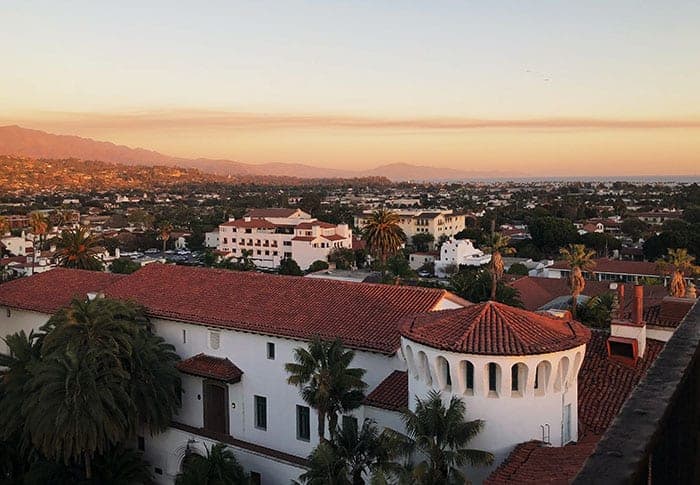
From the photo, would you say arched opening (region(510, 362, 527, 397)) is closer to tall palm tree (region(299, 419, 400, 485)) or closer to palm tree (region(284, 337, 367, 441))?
tall palm tree (region(299, 419, 400, 485))

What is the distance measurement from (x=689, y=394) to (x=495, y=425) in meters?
15.4

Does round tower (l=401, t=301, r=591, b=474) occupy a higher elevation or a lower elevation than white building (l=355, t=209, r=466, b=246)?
higher

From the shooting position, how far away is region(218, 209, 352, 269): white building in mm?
93000

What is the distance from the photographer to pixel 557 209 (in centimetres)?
15938

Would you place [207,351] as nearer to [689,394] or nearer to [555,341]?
[555,341]

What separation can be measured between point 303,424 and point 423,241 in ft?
302

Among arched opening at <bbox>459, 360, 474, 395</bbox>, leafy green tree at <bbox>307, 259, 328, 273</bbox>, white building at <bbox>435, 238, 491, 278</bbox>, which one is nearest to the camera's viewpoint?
arched opening at <bbox>459, 360, 474, 395</bbox>

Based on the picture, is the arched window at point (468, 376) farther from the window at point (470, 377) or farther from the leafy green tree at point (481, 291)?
the leafy green tree at point (481, 291)

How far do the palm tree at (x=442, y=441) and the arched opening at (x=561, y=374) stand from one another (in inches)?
105

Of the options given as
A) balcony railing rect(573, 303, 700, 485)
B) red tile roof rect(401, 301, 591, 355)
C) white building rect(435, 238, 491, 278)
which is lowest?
white building rect(435, 238, 491, 278)

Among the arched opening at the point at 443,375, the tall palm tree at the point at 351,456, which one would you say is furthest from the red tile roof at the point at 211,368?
the arched opening at the point at 443,375

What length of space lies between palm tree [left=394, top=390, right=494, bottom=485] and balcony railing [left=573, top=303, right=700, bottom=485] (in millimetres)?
12766

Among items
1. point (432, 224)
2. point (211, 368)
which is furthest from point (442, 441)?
point (432, 224)

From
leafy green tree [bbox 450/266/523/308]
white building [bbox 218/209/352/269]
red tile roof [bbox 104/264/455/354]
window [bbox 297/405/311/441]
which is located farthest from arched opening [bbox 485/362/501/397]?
white building [bbox 218/209/352/269]
